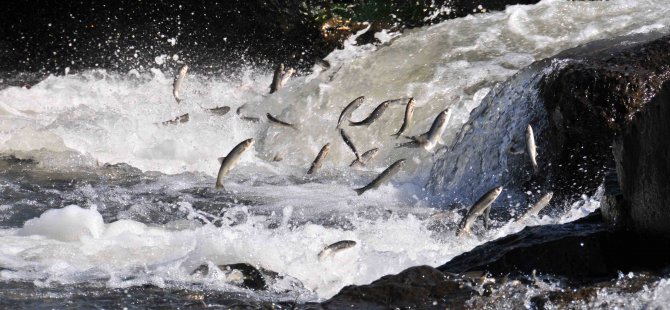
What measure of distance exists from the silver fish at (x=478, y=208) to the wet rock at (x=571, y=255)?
1155 mm

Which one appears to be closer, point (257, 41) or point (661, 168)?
point (661, 168)

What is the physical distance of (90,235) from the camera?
19.7 feet

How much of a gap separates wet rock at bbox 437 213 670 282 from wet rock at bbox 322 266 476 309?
0.33 metres

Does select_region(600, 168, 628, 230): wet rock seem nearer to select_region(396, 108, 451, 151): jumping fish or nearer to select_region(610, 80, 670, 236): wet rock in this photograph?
select_region(610, 80, 670, 236): wet rock

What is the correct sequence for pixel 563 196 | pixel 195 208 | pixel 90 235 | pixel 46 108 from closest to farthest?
pixel 90 235 → pixel 563 196 → pixel 195 208 → pixel 46 108

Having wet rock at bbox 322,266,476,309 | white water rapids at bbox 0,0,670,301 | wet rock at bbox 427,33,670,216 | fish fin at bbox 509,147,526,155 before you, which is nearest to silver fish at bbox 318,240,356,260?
white water rapids at bbox 0,0,670,301

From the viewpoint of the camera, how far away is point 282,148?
10.5 m

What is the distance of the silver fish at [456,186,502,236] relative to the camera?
583 cm

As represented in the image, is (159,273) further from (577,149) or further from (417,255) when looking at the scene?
(577,149)

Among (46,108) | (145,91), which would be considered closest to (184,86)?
(145,91)

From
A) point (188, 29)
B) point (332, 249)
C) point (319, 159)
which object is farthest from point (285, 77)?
point (332, 249)

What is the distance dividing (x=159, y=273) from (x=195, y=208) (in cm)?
243

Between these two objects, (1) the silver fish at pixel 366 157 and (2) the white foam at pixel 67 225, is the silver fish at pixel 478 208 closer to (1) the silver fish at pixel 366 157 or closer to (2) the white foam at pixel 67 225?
(2) the white foam at pixel 67 225

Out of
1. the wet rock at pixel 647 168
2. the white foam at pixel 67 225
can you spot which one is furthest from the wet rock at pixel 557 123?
the white foam at pixel 67 225
